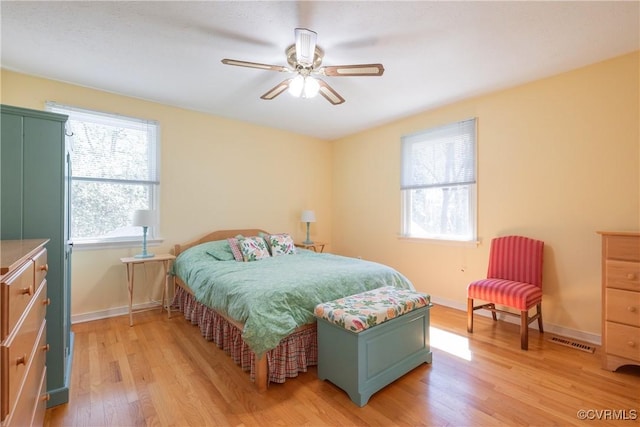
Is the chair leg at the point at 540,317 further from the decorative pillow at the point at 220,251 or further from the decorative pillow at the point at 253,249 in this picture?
the decorative pillow at the point at 220,251

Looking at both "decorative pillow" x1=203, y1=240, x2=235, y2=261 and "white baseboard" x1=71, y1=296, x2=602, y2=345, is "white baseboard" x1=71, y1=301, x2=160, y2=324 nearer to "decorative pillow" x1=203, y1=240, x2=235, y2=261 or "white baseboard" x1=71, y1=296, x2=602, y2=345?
"white baseboard" x1=71, y1=296, x2=602, y2=345

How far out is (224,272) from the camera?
2.69 meters

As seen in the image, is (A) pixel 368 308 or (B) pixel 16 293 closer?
(B) pixel 16 293

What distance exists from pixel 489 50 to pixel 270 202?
3.34 meters

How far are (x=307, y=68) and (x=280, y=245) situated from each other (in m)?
2.22

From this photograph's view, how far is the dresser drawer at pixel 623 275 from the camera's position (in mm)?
2053

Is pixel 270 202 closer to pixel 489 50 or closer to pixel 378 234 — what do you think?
pixel 378 234

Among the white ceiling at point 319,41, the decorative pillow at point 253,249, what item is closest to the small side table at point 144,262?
the decorative pillow at point 253,249

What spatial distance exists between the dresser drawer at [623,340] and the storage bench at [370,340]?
4.36 feet

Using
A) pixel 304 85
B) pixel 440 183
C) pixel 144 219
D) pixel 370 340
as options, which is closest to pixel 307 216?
pixel 440 183

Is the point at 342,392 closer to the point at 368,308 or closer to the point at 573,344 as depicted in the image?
the point at 368,308

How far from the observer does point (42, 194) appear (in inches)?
65.1

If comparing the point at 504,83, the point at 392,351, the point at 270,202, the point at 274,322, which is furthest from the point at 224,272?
the point at 504,83

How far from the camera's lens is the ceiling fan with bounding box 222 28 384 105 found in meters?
1.94
